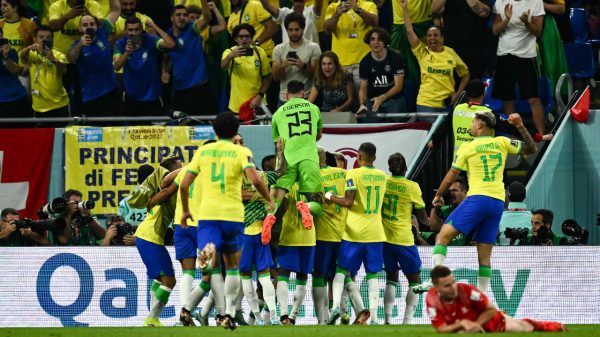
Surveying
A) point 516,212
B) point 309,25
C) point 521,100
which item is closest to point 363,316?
point 516,212

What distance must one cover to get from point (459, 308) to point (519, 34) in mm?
9845

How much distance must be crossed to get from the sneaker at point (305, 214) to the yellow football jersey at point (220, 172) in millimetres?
2718

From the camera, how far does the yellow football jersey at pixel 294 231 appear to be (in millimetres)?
18141

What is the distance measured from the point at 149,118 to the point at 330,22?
11.6ft

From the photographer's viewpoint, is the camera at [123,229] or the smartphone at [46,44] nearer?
the camera at [123,229]

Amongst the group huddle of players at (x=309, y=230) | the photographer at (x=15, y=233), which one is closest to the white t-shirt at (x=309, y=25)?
the group huddle of players at (x=309, y=230)

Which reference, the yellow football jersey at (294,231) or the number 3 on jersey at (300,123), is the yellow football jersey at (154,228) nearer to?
the yellow football jersey at (294,231)

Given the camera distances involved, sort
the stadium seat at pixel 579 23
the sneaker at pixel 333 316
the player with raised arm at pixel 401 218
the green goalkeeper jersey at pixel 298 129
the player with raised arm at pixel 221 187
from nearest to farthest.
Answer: the player with raised arm at pixel 221 187, the green goalkeeper jersey at pixel 298 129, the player with raised arm at pixel 401 218, the sneaker at pixel 333 316, the stadium seat at pixel 579 23

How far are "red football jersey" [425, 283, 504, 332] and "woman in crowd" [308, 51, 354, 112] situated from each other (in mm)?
9123

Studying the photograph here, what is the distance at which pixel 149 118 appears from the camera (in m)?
23.2

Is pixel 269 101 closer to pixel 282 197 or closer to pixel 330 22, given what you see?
pixel 330 22

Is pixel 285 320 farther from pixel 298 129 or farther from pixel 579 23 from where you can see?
pixel 579 23

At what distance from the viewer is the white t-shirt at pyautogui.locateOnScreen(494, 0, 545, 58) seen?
902 inches

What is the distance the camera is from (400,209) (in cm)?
1855
